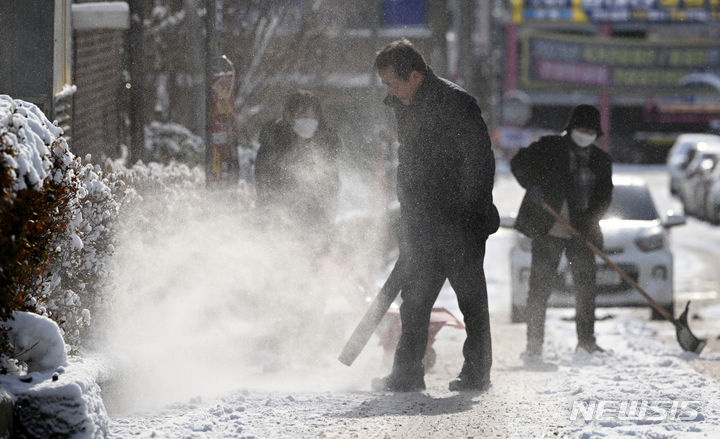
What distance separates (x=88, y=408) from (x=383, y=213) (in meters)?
9.94

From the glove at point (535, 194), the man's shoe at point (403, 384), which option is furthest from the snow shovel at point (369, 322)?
the glove at point (535, 194)

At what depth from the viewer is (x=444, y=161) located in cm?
759

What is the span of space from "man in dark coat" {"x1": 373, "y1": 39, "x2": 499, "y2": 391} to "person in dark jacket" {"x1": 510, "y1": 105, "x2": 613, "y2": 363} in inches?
75.8

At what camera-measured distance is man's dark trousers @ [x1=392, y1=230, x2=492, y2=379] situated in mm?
7668

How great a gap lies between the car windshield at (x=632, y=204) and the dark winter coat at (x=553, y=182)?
3.47 meters

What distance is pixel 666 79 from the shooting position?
187 feet

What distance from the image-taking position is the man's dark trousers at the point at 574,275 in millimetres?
9664

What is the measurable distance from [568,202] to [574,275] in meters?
0.50

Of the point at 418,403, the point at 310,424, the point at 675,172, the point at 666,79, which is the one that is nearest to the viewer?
the point at 310,424

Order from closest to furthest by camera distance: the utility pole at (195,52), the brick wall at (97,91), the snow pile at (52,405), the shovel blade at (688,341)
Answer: the snow pile at (52,405) < the shovel blade at (688,341) < the brick wall at (97,91) < the utility pole at (195,52)

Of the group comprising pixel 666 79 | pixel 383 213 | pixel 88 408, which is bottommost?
pixel 666 79

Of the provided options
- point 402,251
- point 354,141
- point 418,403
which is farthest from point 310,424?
point 354,141

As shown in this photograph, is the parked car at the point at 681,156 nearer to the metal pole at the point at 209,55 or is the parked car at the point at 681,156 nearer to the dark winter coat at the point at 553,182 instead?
the metal pole at the point at 209,55

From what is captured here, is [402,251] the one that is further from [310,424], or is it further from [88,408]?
[88,408]
